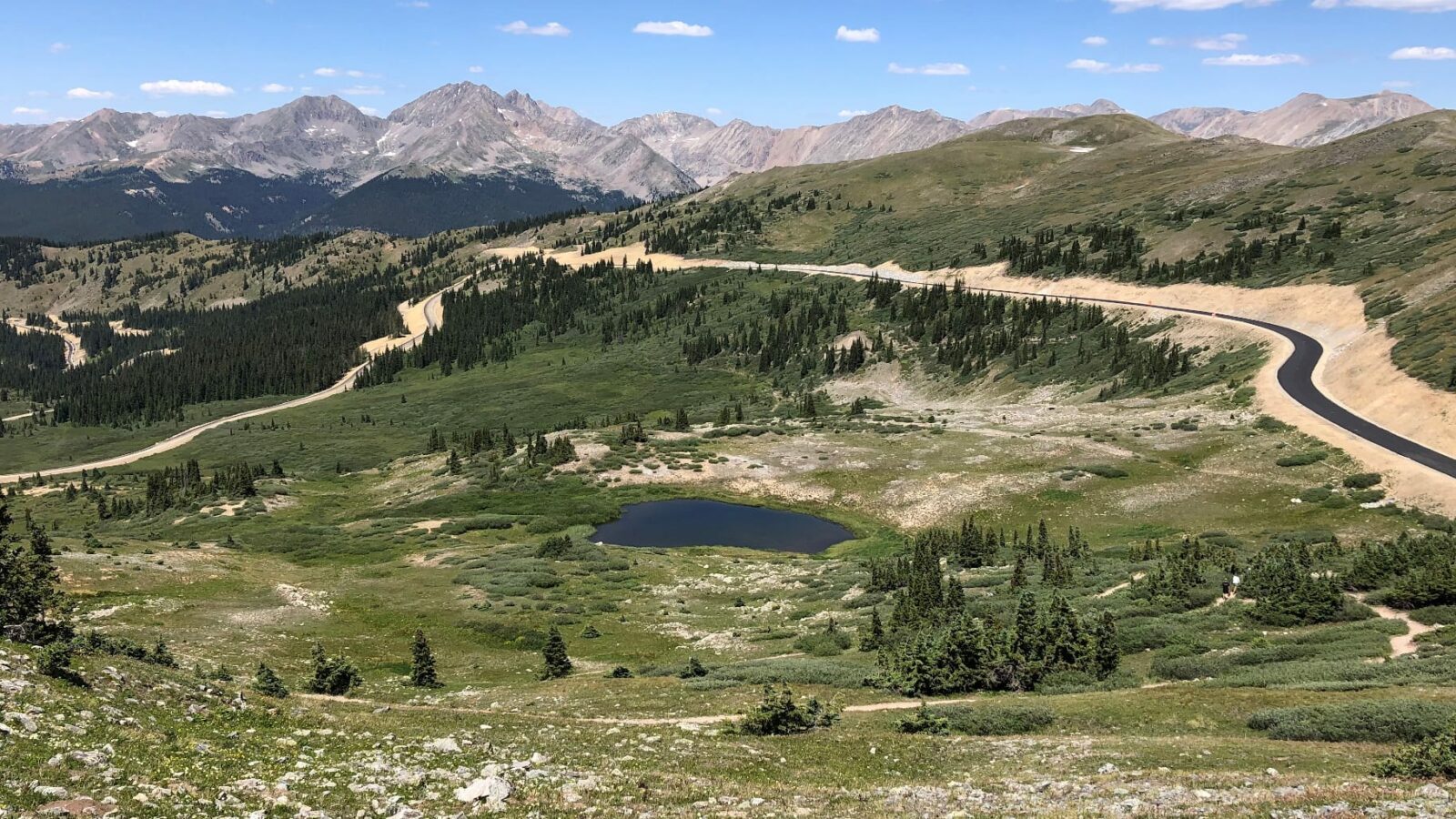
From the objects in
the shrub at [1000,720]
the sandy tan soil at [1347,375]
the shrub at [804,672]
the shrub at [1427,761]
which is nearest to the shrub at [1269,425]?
the sandy tan soil at [1347,375]

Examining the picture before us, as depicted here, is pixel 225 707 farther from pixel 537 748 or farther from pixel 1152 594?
pixel 1152 594

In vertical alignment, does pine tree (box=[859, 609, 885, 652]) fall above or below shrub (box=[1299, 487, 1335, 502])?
below

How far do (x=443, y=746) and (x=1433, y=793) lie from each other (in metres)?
21.2

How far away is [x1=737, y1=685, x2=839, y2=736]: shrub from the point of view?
83.1 ft

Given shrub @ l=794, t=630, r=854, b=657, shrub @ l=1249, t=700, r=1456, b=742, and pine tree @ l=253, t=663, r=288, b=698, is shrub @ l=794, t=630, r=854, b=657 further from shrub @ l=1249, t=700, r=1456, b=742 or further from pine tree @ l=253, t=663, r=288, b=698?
pine tree @ l=253, t=663, r=288, b=698

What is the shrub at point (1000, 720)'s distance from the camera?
24734 mm

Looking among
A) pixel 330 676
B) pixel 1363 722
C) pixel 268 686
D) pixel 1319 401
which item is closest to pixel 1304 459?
pixel 1319 401

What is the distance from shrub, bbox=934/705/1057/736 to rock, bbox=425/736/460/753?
14.2 meters

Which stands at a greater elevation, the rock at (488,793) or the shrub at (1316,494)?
the rock at (488,793)

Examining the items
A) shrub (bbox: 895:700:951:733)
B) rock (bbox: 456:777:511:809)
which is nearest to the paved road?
shrub (bbox: 895:700:951:733)

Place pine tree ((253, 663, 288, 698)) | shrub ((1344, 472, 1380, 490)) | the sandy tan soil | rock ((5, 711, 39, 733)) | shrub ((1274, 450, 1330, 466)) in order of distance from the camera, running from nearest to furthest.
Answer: rock ((5, 711, 39, 733)) < pine tree ((253, 663, 288, 698)) < shrub ((1344, 472, 1380, 490)) < the sandy tan soil < shrub ((1274, 450, 1330, 466))

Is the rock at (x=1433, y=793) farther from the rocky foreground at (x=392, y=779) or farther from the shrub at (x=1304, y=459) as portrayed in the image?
the shrub at (x=1304, y=459)

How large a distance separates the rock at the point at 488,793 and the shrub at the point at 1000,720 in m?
13.9

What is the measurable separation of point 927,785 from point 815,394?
130762mm
